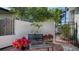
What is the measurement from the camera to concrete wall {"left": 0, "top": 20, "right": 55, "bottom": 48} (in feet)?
16.4

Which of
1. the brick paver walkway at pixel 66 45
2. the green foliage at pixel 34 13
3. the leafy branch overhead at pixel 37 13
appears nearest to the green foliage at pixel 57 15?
the leafy branch overhead at pixel 37 13

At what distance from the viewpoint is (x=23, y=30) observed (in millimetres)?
5004

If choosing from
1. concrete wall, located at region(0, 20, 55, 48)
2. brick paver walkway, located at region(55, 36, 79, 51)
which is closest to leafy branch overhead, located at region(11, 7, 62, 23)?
concrete wall, located at region(0, 20, 55, 48)

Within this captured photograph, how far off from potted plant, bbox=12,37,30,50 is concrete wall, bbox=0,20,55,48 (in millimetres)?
99

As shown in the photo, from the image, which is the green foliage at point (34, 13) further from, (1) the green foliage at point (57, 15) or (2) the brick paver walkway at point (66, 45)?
(2) the brick paver walkway at point (66, 45)

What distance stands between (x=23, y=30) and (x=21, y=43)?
38 cm

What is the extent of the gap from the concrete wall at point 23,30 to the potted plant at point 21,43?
10 cm

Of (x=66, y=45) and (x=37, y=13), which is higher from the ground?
(x=37, y=13)

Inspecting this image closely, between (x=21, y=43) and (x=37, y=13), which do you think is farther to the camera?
(x=21, y=43)

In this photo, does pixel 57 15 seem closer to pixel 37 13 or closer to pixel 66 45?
pixel 37 13

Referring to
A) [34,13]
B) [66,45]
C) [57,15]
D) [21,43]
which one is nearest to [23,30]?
[21,43]

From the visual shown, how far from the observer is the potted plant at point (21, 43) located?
5055mm

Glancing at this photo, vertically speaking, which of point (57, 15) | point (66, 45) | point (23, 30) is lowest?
point (66, 45)
